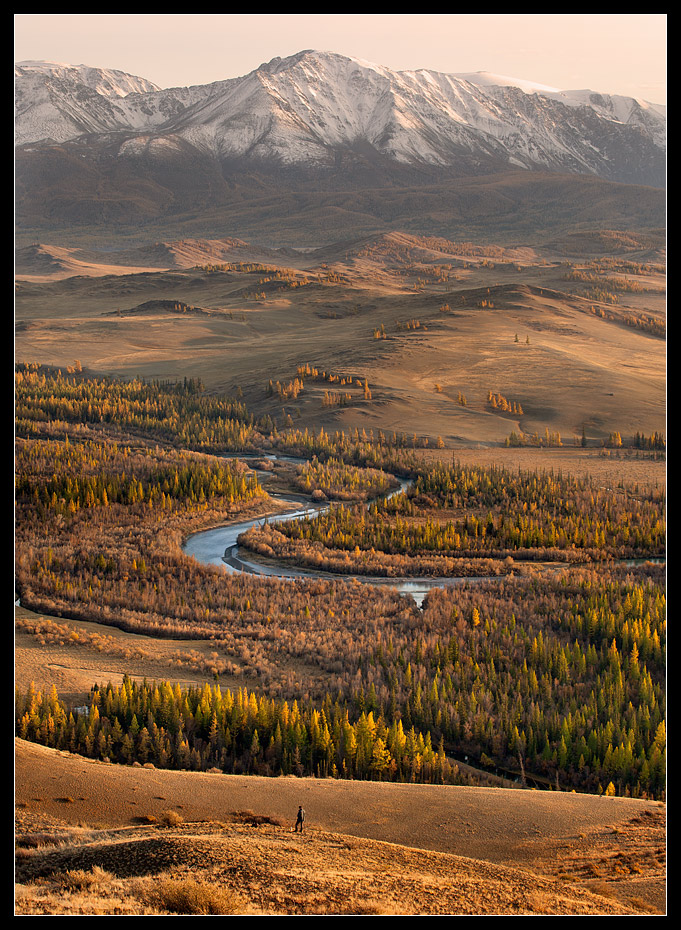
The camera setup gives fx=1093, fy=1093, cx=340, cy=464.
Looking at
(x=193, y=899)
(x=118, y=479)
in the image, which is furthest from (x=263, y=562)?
(x=193, y=899)

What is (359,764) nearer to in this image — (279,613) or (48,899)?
(48,899)

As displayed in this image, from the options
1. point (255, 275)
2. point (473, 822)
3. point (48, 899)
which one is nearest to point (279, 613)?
point (473, 822)

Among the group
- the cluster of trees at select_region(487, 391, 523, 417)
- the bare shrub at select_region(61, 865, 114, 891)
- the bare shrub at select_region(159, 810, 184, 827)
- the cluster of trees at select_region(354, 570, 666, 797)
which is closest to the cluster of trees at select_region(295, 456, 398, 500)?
the cluster of trees at select_region(354, 570, 666, 797)

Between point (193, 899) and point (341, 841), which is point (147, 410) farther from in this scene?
point (193, 899)

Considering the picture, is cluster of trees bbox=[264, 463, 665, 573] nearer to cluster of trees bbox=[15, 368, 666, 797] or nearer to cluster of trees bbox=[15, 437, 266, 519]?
cluster of trees bbox=[15, 368, 666, 797]
